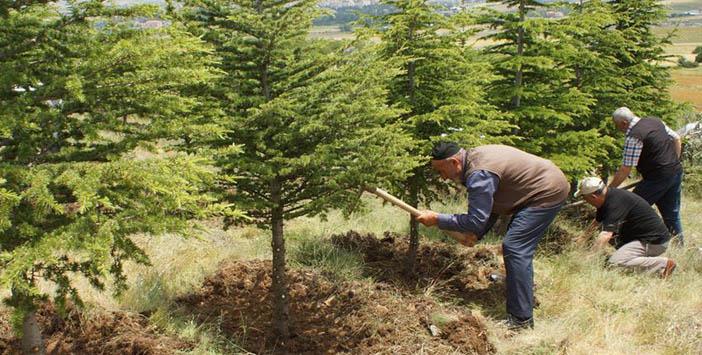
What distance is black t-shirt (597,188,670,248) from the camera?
22.7 feet

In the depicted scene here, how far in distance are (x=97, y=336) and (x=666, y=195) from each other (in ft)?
24.9

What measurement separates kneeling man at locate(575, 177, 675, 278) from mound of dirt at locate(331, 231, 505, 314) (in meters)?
1.43

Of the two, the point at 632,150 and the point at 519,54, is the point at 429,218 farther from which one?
the point at 519,54

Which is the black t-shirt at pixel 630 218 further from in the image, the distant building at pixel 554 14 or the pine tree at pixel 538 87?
the distant building at pixel 554 14

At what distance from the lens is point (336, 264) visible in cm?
738

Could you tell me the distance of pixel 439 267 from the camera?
303 inches

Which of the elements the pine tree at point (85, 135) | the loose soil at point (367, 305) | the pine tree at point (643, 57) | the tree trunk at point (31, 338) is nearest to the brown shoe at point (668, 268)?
the loose soil at point (367, 305)

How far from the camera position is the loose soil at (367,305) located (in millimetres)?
5480

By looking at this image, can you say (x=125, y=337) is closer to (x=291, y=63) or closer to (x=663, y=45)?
(x=291, y=63)

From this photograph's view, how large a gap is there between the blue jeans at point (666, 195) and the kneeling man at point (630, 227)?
103 centimetres

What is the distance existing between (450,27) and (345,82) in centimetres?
245

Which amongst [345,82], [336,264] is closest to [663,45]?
[336,264]

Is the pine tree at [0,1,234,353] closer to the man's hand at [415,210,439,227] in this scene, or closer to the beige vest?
the man's hand at [415,210,439,227]

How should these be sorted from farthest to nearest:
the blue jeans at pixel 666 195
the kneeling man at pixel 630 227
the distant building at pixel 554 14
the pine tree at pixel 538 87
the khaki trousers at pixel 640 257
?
the distant building at pixel 554 14 < the pine tree at pixel 538 87 < the blue jeans at pixel 666 195 < the khaki trousers at pixel 640 257 < the kneeling man at pixel 630 227
